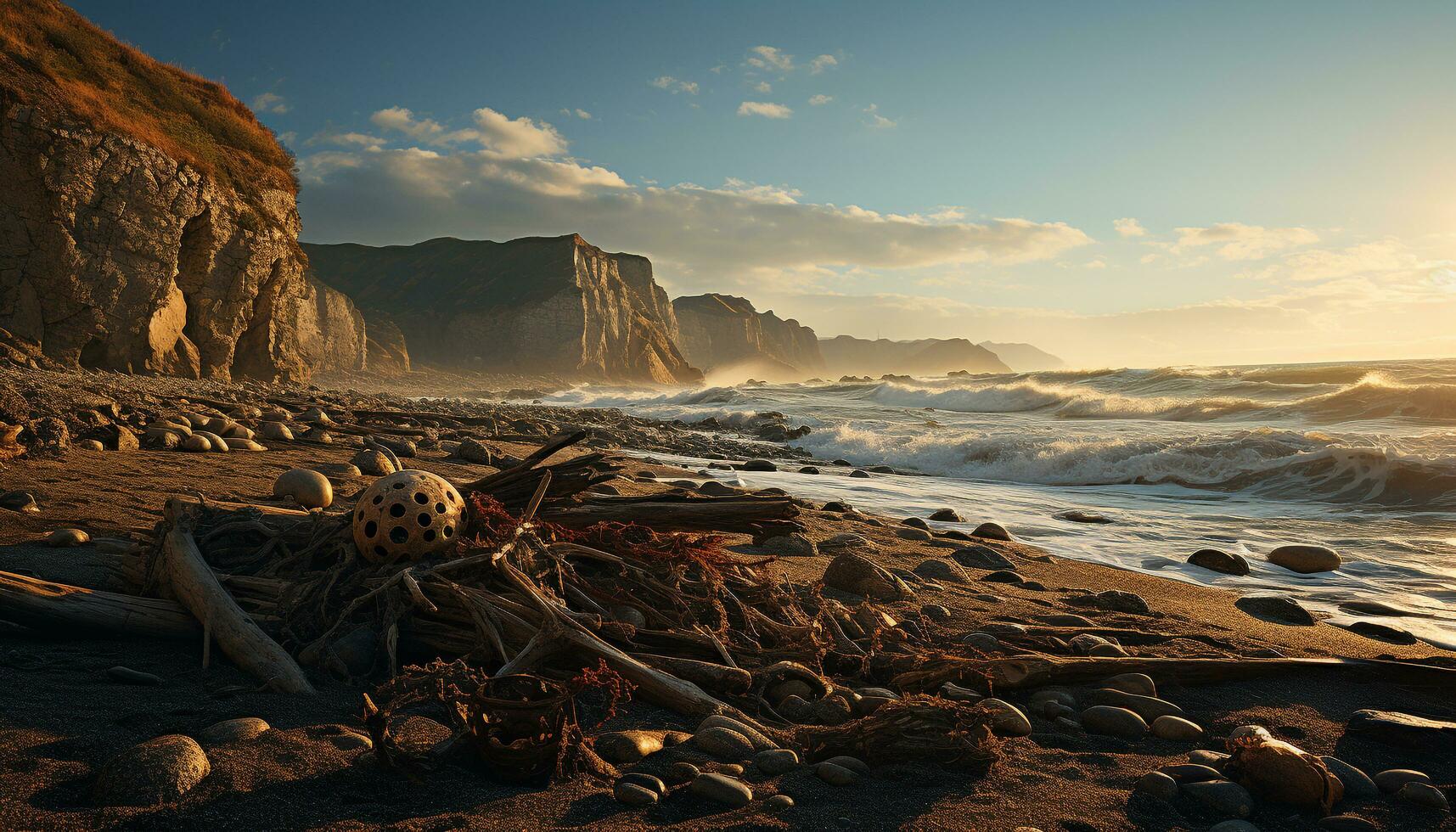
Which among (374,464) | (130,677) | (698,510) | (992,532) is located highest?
(698,510)

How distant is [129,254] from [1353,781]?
21.7 m

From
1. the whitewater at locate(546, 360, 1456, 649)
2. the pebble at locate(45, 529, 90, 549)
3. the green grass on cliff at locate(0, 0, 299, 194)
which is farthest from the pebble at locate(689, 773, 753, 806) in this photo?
the green grass on cliff at locate(0, 0, 299, 194)

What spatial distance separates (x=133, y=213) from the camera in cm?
1648

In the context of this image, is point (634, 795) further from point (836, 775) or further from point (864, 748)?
point (864, 748)

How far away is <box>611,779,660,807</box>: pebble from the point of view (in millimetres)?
2119

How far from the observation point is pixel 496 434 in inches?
562

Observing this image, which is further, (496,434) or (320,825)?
(496,434)

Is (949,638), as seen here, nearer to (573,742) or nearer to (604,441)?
(573,742)

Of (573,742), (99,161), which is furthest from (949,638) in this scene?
(99,161)

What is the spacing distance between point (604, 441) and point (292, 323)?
547 inches

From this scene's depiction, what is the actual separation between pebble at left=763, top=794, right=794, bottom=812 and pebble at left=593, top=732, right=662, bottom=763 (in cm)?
46

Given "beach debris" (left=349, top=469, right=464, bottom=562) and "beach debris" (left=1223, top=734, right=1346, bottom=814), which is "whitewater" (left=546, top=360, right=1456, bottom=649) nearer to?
"beach debris" (left=1223, top=734, right=1346, bottom=814)

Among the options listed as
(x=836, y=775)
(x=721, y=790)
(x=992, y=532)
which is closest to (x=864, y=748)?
(x=836, y=775)

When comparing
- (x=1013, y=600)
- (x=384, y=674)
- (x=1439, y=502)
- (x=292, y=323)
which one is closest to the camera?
(x=384, y=674)
